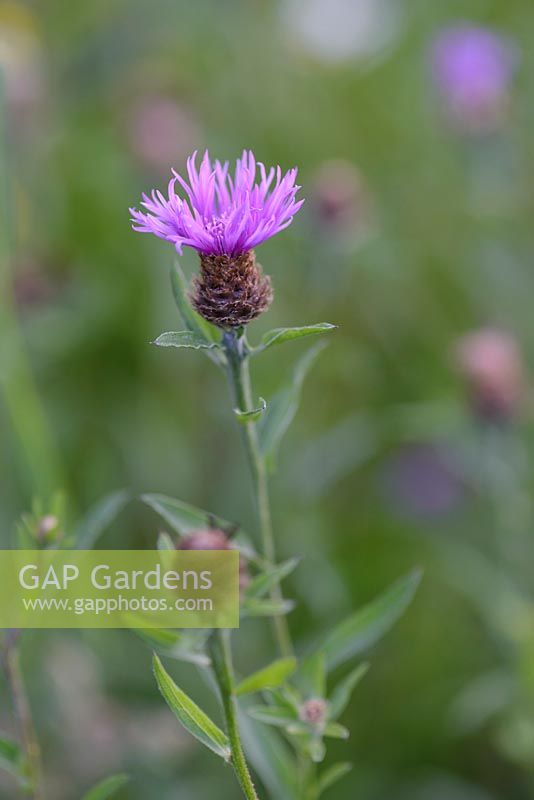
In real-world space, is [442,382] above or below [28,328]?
below

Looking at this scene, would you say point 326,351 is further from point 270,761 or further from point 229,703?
point 229,703

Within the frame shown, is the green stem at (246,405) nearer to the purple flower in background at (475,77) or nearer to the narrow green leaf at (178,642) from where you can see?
the narrow green leaf at (178,642)

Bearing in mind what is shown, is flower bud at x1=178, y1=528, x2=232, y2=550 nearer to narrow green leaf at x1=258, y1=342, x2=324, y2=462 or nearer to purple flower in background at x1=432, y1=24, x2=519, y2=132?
narrow green leaf at x1=258, y1=342, x2=324, y2=462

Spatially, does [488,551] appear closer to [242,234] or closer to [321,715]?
[321,715]

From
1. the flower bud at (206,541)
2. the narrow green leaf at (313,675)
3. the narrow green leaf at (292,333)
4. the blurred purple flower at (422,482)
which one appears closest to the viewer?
the narrow green leaf at (292,333)

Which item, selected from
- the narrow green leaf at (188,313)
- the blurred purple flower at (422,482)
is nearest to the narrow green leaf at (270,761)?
the narrow green leaf at (188,313)

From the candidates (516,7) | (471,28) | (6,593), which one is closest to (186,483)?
(6,593)
